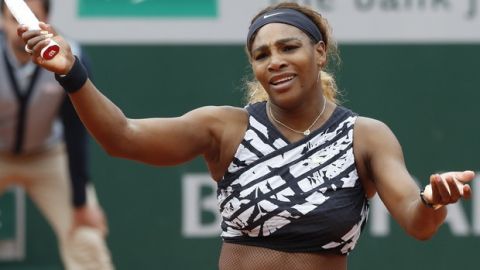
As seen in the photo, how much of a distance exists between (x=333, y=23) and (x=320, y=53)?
2.76m

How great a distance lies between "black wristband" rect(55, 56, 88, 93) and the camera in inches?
124

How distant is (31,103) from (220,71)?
1.01m

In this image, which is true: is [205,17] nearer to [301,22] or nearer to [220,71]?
[220,71]

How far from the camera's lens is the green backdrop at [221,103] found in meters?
6.23

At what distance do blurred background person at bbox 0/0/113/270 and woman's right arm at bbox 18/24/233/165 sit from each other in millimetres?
2655

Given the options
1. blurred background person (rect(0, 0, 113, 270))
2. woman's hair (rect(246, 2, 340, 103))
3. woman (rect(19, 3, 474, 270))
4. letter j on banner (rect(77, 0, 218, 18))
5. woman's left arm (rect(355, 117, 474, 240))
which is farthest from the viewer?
letter j on banner (rect(77, 0, 218, 18))

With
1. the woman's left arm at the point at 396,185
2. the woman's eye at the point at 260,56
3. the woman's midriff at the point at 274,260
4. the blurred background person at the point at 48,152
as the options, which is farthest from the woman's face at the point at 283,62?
the blurred background person at the point at 48,152

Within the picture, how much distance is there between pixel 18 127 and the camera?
6.03m

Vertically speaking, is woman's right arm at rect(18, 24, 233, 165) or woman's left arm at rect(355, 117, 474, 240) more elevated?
woman's right arm at rect(18, 24, 233, 165)

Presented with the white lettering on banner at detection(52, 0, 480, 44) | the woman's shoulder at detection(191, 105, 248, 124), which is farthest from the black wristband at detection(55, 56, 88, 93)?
the white lettering on banner at detection(52, 0, 480, 44)

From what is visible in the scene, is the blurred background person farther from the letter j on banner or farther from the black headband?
the black headband

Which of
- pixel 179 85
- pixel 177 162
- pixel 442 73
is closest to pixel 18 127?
pixel 179 85

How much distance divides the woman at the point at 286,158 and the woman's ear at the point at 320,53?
1cm

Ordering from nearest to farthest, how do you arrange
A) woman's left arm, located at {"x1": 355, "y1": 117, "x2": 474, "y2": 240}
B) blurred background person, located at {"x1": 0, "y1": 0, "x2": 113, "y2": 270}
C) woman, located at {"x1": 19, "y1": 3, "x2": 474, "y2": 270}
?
woman's left arm, located at {"x1": 355, "y1": 117, "x2": 474, "y2": 240}
woman, located at {"x1": 19, "y1": 3, "x2": 474, "y2": 270}
blurred background person, located at {"x1": 0, "y1": 0, "x2": 113, "y2": 270}
